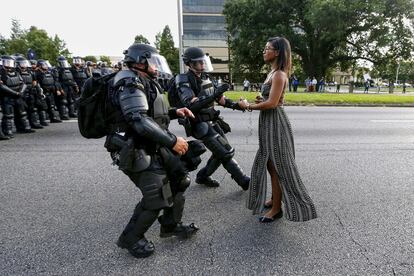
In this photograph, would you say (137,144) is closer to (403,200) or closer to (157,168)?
(157,168)

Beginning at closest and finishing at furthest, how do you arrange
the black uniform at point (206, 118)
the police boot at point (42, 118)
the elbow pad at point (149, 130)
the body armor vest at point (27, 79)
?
the elbow pad at point (149, 130) → the black uniform at point (206, 118) → the body armor vest at point (27, 79) → the police boot at point (42, 118)

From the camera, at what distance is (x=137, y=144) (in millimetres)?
2457

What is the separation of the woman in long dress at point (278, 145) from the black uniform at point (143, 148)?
829 mm

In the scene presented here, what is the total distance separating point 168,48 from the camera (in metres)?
61.2

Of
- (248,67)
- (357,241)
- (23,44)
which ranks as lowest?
(357,241)

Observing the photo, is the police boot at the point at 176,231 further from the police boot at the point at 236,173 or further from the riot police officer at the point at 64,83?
the riot police officer at the point at 64,83

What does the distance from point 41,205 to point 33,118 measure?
6128 mm

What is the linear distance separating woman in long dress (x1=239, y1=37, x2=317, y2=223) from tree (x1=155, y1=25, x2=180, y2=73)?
5137 centimetres

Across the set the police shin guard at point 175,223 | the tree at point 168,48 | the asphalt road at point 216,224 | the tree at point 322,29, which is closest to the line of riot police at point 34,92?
the asphalt road at point 216,224

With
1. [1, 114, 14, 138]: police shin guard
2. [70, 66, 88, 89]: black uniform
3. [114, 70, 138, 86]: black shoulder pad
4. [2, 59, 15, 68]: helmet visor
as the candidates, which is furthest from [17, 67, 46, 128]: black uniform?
[114, 70, 138, 86]: black shoulder pad

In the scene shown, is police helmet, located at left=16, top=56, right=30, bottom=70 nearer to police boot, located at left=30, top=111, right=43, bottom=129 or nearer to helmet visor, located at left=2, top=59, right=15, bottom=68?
helmet visor, located at left=2, top=59, right=15, bottom=68

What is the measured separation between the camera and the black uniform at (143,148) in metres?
2.26

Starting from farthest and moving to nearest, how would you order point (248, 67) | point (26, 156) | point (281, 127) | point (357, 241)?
point (248, 67) < point (26, 156) < point (281, 127) < point (357, 241)

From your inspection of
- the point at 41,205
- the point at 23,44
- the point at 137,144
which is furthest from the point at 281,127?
the point at 23,44
